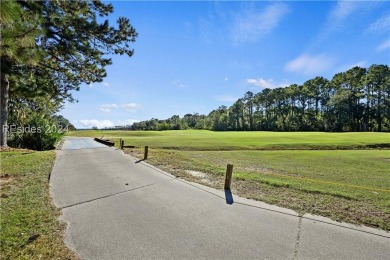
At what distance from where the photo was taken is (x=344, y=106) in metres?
69.5

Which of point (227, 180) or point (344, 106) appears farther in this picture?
point (344, 106)

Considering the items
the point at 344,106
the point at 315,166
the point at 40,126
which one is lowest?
the point at 315,166

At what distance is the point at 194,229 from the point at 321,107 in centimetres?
8621

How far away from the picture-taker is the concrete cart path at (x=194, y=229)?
3.79 meters

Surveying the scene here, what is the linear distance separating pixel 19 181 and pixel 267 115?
91638 mm

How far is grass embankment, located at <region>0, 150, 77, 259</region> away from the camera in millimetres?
3621

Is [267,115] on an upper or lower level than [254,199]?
upper

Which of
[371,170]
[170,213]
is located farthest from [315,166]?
[170,213]

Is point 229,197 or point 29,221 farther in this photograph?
point 229,197

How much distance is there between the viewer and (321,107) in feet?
261

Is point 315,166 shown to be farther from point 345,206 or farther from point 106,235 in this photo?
point 106,235

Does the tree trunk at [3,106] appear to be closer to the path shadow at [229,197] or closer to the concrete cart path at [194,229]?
the concrete cart path at [194,229]

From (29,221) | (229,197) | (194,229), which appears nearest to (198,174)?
(229,197)

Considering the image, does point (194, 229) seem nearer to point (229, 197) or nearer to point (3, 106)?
point (229, 197)
